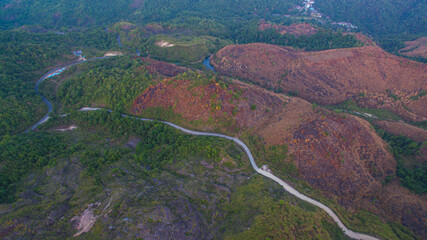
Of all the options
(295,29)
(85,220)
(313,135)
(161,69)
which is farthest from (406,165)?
(295,29)

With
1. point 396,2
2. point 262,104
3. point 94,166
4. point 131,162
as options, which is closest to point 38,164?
point 94,166

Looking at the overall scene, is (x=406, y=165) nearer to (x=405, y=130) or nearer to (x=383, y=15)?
(x=405, y=130)

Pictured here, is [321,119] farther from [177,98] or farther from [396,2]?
[396,2]


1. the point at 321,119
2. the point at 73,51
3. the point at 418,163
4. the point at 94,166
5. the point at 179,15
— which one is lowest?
the point at 418,163

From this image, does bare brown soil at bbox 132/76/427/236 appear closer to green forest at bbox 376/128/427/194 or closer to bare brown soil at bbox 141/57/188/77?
green forest at bbox 376/128/427/194

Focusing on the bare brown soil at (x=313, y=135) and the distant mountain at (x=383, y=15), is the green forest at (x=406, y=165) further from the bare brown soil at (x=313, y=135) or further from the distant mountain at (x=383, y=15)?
the distant mountain at (x=383, y=15)

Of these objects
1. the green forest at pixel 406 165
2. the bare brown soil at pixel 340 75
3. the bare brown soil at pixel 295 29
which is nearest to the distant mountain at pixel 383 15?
the bare brown soil at pixel 295 29
